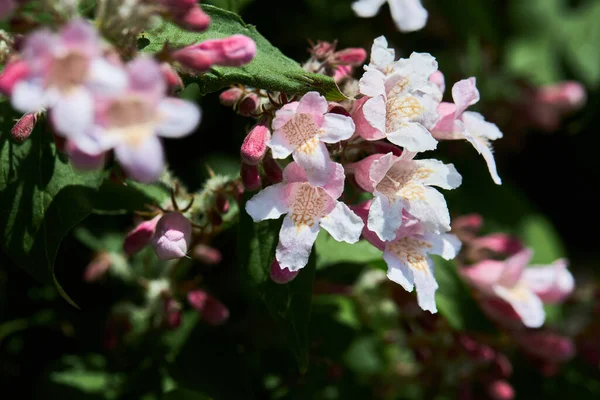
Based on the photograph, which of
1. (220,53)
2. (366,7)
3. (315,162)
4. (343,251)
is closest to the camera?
(220,53)

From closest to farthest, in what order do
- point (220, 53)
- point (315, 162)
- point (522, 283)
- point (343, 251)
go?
point (220, 53) → point (315, 162) → point (343, 251) → point (522, 283)

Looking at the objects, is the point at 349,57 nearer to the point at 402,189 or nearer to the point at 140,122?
the point at 402,189

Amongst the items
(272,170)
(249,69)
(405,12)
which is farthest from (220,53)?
(405,12)

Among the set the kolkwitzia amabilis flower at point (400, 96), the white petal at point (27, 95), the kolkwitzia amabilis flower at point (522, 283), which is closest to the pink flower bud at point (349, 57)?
the kolkwitzia amabilis flower at point (400, 96)

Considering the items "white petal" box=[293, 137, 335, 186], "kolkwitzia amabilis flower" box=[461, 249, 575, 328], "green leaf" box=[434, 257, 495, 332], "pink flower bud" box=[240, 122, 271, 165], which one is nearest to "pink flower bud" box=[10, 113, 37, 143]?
"pink flower bud" box=[240, 122, 271, 165]

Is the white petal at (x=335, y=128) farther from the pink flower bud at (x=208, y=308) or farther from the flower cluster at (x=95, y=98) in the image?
the pink flower bud at (x=208, y=308)

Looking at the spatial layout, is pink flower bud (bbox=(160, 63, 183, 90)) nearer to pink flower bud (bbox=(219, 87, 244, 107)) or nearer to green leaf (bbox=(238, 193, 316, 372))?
pink flower bud (bbox=(219, 87, 244, 107))

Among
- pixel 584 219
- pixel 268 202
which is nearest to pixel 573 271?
pixel 584 219
